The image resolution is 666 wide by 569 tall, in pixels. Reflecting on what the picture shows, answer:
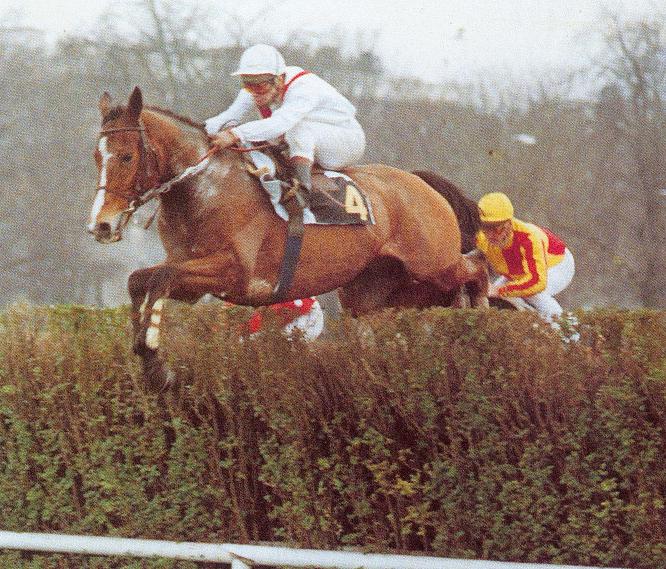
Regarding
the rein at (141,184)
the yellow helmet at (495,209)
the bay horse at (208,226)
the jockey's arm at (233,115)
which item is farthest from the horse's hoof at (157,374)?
the yellow helmet at (495,209)

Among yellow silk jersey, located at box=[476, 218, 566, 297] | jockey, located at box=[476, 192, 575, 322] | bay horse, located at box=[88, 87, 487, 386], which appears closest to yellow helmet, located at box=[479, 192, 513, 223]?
jockey, located at box=[476, 192, 575, 322]

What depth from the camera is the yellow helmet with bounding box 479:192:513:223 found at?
292 inches

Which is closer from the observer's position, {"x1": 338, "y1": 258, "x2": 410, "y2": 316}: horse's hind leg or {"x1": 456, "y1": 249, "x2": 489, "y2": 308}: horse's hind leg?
{"x1": 338, "y1": 258, "x2": 410, "y2": 316}: horse's hind leg

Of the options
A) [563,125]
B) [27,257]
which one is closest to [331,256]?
[563,125]

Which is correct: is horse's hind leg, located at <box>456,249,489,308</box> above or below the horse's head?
below

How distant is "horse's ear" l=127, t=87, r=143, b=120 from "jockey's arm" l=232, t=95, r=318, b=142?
556mm

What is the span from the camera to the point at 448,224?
783 centimetres

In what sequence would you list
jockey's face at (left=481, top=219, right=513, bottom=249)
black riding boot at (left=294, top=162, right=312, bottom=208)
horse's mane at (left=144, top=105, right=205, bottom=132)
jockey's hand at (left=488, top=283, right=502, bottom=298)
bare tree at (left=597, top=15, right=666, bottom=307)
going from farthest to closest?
1. bare tree at (left=597, top=15, right=666, bottom=307)
2. jockey's hand at (left=488, top=283, right=502, bottom=298)
3. jockey's face at (left=481, top=219, right=513, bottom=249)
4. black riding boot at (left=294, top=162, right=312, bottom=208)
5. horse's mane at (left=144, top=105, right=205, bottom=132)

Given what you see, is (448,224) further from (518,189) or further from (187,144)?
(518,189)

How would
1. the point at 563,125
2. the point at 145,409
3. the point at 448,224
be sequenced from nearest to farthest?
the point at 145,409 < the point at 448,224 < the point at 563,125

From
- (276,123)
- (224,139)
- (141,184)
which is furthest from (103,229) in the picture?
A: (276,123)

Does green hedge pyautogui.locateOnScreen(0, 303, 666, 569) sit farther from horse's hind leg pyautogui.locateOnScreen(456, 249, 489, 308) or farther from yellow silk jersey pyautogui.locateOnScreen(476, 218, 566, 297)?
horse's hind leg pyautogui.locateOnScreen(456, 249, 489, 308)

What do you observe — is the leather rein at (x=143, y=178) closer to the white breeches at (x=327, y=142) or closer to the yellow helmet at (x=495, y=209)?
the white breeches at (x=327, y=142)

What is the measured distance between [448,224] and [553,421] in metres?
3.15
